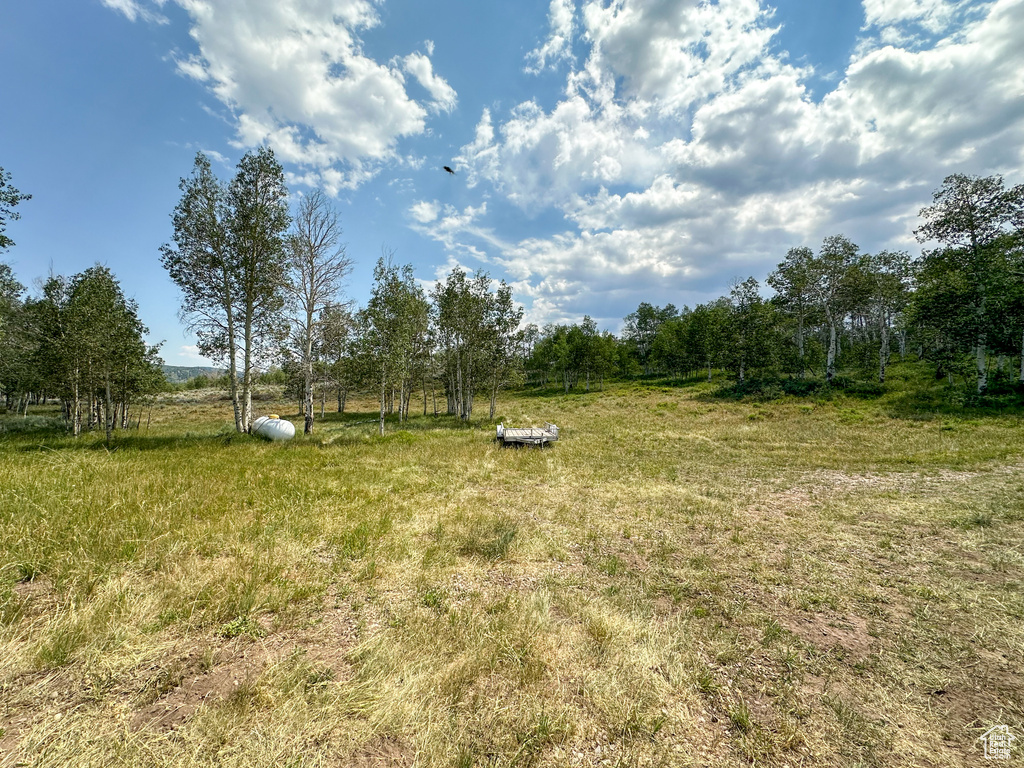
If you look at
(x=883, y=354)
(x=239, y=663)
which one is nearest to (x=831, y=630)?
(x=239, y=663)

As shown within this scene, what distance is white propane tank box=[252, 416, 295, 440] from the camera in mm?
19375

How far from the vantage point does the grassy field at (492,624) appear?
10.5 ft

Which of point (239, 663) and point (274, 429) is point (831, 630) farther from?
point (274, 429)

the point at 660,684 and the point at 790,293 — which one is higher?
the point at 790,293

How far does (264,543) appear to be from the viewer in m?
6.52

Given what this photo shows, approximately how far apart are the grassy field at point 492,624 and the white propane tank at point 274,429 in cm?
839

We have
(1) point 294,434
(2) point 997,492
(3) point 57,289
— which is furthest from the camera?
(3) point 57,289

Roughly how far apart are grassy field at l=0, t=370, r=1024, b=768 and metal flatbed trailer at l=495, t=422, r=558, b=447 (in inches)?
318

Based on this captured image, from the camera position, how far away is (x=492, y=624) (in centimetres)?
471

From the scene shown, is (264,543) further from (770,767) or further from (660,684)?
(770,767)

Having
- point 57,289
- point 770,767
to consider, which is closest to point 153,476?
point 770,767

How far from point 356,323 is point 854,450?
89.8ft

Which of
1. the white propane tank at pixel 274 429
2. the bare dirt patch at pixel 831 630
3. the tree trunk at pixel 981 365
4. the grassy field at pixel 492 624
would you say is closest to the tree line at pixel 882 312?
the tree trunk at pixel 981 365

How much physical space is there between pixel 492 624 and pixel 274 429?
1957cm
